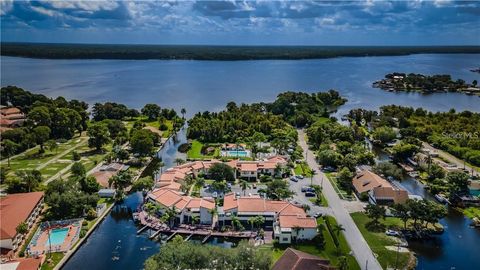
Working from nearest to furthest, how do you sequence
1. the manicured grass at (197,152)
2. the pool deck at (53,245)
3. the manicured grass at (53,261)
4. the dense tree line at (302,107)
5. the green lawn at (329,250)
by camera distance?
the manicured grass at (53,261)
the green lawn at (329,250)
the pool deck at (53,245)
the manicured grass at (197,152)
the dense tree line at (302,107)

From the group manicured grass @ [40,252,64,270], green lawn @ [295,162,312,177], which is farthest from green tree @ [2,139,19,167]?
green lawn @ [295,162,312,177]

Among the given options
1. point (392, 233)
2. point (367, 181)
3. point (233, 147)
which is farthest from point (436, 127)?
point (392, 233)

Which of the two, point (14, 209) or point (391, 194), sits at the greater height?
point (14, 209)

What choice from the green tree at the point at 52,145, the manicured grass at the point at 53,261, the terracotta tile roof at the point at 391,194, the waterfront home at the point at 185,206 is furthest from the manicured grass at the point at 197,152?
the manicured grass at the point at 53,261

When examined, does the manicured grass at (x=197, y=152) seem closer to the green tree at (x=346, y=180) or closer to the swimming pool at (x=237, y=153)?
the swimming pool at (x=237, y=153)

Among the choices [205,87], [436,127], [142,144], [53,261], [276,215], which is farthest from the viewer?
[205,87]

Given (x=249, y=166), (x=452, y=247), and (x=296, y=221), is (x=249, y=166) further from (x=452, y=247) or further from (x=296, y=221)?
(x=452, y=247)

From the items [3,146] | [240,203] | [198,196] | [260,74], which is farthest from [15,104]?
[260,74]
